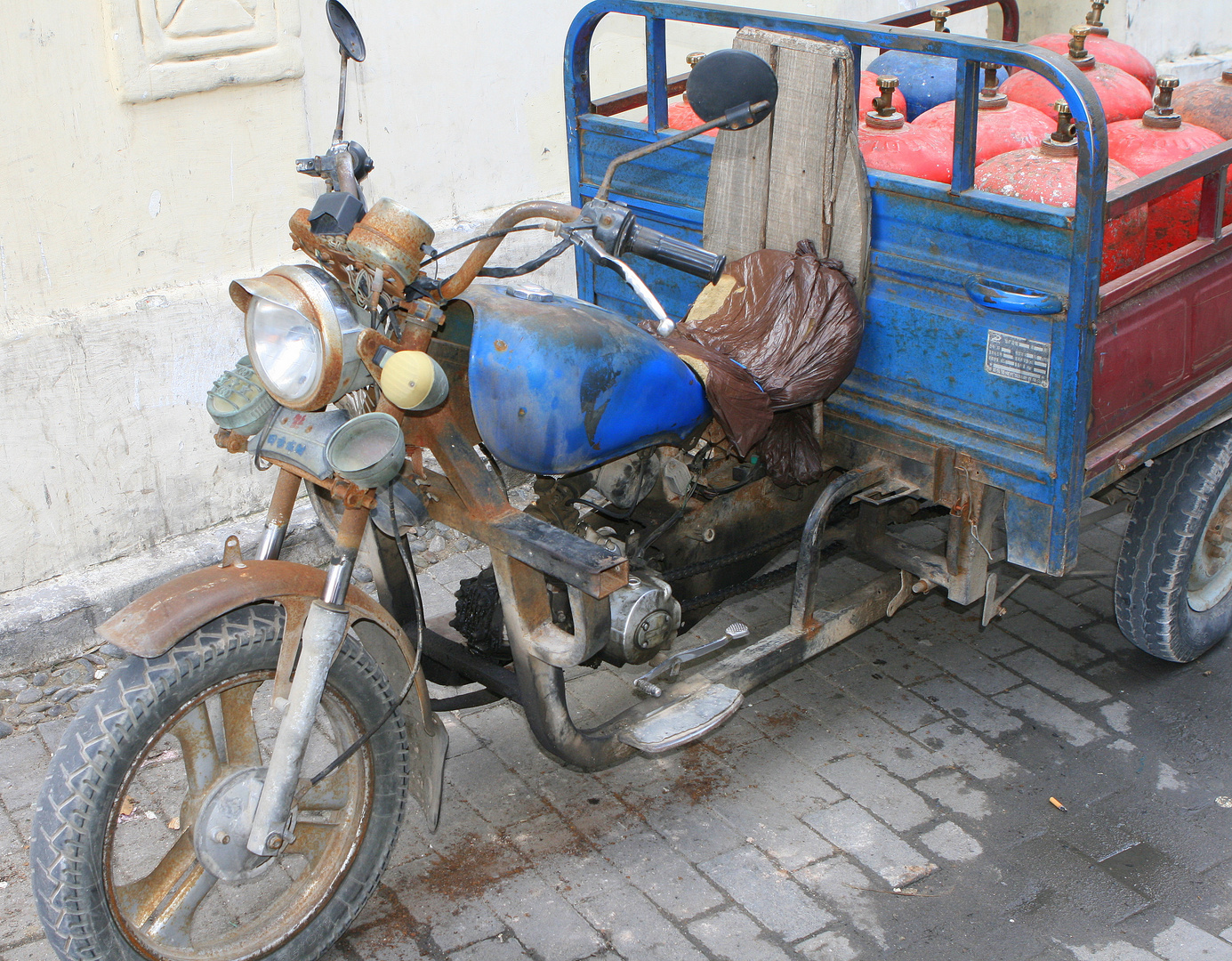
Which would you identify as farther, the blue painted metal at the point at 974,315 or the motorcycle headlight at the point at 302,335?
the blue painted metal at the point at 974,315

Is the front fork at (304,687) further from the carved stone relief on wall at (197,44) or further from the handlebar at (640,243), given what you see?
the carved stone relief on wall at (197,44)

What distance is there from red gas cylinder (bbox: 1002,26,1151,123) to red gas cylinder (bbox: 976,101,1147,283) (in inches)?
27.1

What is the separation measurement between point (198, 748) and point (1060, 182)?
91.9 inches

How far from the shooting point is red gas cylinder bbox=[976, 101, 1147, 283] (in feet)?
10.0

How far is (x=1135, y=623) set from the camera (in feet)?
12.3

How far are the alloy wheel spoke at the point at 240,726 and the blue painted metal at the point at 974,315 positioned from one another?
62.7 inches

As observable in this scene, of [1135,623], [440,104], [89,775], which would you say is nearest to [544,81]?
[440,104]

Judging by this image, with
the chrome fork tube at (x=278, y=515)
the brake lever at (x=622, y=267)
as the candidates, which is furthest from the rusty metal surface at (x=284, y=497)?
the brake lever at (x=622, y=267)

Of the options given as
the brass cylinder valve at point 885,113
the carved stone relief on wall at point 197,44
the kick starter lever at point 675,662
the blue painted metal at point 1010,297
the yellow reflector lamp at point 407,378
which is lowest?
the kick starter lever at point 675,662

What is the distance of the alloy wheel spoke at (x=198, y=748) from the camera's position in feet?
8.46

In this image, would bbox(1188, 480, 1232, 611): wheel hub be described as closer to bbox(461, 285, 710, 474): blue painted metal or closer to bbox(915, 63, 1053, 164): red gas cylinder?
bbox(915, 63, 1053, 164): red gas cylinder

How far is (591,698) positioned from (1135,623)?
161 cm

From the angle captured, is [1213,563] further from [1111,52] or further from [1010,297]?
[1111,52]

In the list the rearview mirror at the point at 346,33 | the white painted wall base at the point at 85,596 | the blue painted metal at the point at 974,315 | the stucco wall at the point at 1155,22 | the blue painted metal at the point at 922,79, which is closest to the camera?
the rearview mirror at the point at 346,33
